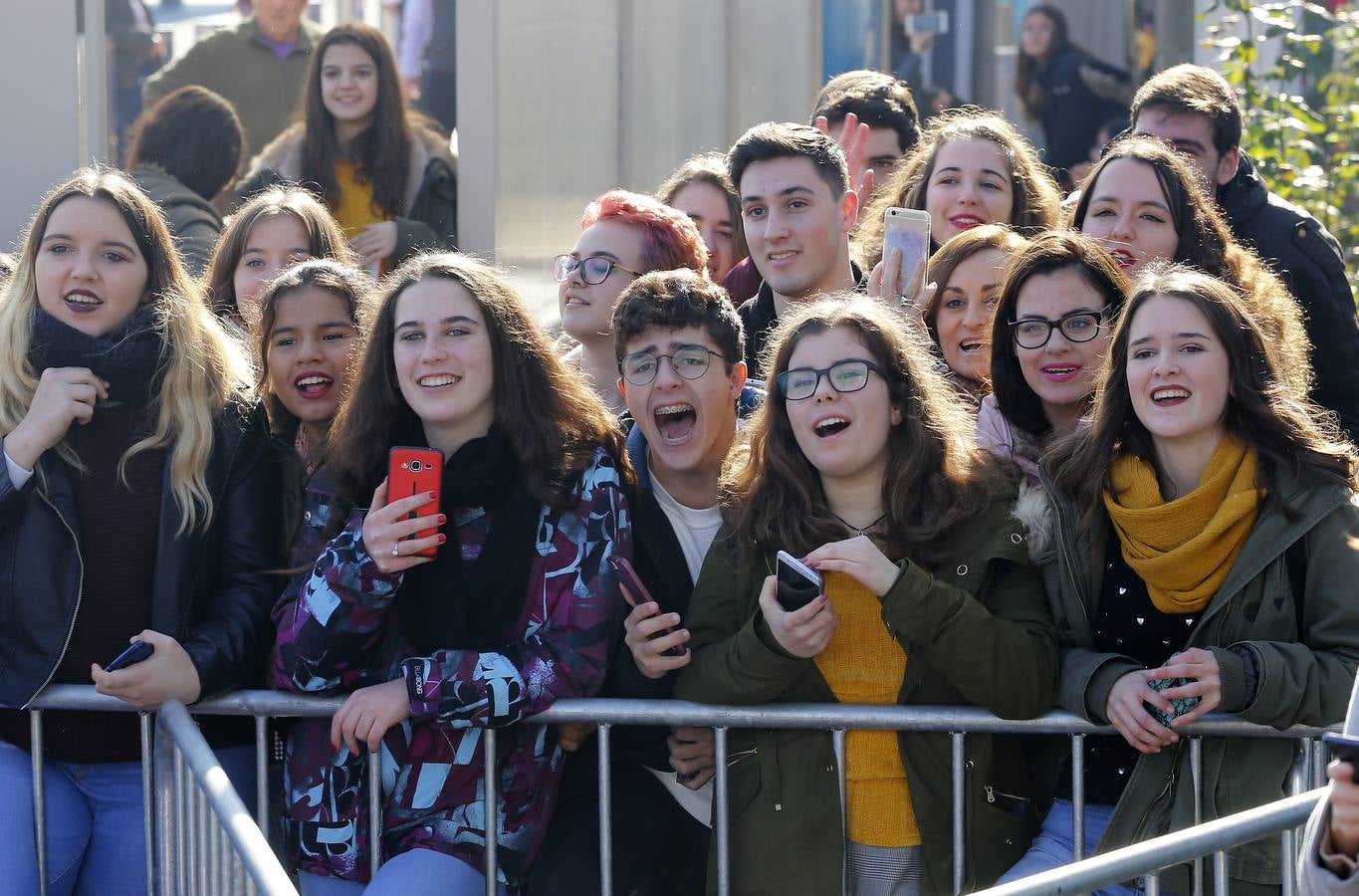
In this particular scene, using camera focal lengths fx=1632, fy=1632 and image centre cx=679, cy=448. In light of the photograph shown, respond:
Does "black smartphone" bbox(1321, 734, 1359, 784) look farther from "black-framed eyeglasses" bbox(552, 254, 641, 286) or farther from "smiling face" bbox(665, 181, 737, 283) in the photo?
"smiling face" bbox(665, 181, 737, 283)

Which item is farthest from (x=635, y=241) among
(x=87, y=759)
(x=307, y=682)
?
(x=87, y=759)

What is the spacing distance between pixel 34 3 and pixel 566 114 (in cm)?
213

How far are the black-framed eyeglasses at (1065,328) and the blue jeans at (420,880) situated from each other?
1745 millimetres

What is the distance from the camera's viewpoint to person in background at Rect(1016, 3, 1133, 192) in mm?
7492

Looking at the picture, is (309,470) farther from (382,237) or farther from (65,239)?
(382,237)

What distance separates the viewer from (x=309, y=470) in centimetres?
398

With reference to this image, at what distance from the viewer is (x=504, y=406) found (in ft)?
12.3

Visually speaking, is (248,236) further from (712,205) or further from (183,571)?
(712,205)

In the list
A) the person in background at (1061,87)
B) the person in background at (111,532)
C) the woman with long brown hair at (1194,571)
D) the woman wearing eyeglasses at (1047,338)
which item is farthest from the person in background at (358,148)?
the woman with long brown hair at (1194,571)

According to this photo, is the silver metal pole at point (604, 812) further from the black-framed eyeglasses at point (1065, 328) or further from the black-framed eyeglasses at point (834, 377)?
the black-framed eyeglasses at point (1065, 328)

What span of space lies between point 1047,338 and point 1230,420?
532 millimetres

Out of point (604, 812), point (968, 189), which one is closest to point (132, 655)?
point (604, 812)

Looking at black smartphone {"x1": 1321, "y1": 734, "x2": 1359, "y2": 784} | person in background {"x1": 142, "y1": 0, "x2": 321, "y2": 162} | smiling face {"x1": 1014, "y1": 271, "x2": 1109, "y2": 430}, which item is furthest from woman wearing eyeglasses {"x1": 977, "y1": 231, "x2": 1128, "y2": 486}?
person in background {"x1": 142, "y1": 0, "x2": 321, "y2": 162}

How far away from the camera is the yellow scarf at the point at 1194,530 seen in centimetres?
331
